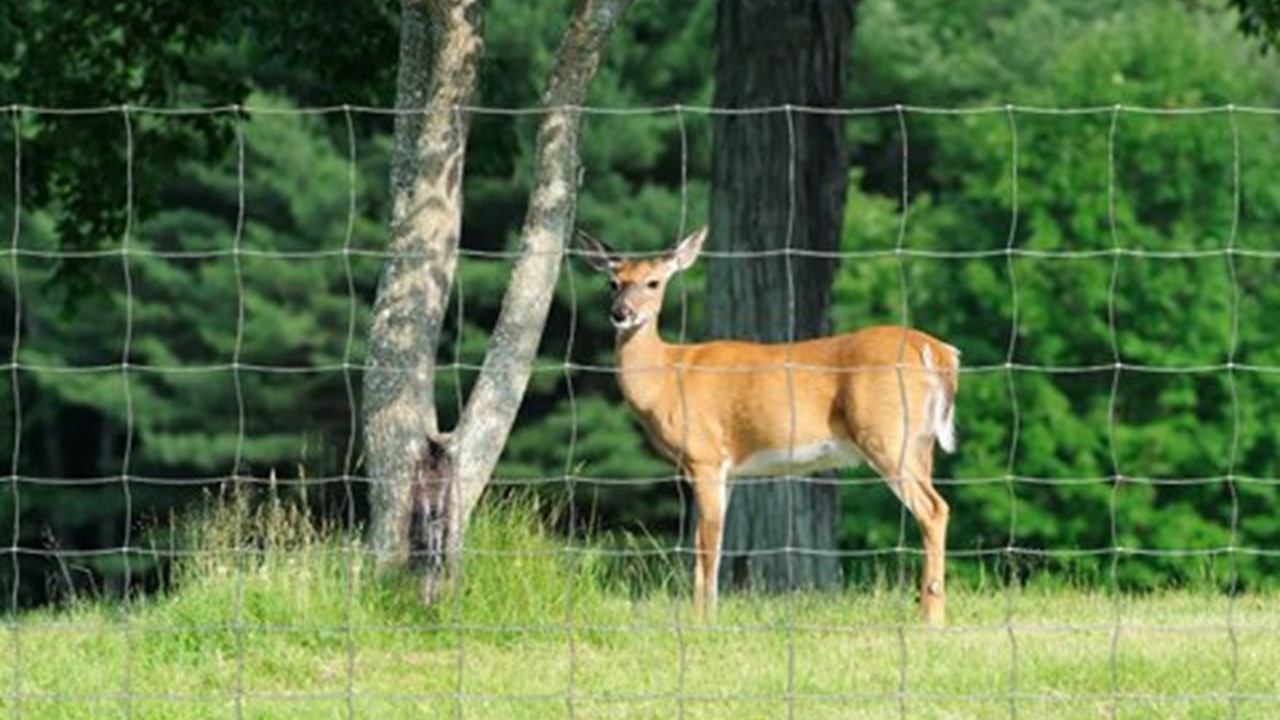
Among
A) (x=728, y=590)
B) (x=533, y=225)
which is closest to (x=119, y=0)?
(x=728, y=590)

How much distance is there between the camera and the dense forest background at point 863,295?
32.4 meters

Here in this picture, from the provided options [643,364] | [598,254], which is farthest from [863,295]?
[598,254]

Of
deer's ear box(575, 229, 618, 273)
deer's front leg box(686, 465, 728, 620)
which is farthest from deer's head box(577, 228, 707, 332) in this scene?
deer's front leg box(686, 465, 728, 620)

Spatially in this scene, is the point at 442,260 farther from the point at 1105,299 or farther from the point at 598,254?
the point at 1105,299

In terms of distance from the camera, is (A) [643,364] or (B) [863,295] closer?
(A) [643,364]

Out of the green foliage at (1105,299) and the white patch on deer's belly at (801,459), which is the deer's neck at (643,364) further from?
the green foliage at (1105,299)

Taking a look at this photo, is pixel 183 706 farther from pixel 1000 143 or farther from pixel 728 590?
pixel 1000 143

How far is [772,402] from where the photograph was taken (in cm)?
1298

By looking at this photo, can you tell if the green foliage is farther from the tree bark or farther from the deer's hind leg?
the tree bark

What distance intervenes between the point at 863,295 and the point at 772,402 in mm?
23235

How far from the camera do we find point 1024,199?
3406cm

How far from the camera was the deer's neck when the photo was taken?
13086mm

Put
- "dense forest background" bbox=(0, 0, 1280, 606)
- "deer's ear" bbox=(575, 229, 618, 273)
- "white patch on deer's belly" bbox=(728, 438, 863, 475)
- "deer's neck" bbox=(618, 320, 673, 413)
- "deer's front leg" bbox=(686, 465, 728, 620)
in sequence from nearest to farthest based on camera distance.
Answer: "deer's front leg" bbox=(686, 465, 728, 620)
"deer's ear" bbox=(575, 229, 618, 273)
"white patch on deer's belly" bbox=(728, 438, 863, 475)
"deer's neck" bbox=(618, 320, 673, 413)
"dense forest background" bbox=(0, 0, 1280, 606)

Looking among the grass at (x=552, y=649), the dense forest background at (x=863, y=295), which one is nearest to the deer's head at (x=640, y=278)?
the grass at (x=552, y=649)
